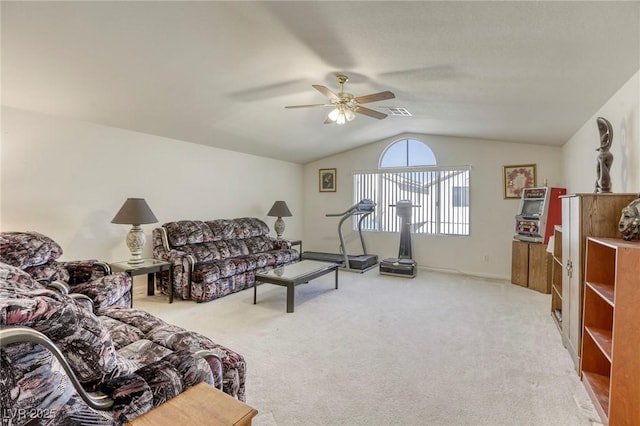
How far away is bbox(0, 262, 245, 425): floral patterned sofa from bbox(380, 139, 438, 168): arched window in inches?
218

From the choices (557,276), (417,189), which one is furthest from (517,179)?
(557,276)

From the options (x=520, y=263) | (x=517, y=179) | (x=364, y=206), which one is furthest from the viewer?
(x=364, y=206)

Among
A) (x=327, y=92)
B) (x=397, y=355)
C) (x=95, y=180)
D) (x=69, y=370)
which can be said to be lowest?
(x=397, y=355)

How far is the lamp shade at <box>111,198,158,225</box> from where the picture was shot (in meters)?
3.76

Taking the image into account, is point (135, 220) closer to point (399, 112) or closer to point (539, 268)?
point (399, 112)

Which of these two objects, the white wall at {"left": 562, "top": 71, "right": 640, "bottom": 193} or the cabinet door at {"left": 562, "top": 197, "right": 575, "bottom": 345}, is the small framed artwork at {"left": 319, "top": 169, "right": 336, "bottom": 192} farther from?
the cabinet door at {"left": 562, "top": 197, "right": 575, "bottom": 345}

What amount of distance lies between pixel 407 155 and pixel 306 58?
13.1ft

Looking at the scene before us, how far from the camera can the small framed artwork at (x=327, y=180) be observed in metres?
7.14

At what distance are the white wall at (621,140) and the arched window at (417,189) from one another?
7.19ft

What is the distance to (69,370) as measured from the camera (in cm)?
105

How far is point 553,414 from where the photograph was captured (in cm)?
195

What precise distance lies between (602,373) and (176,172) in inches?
205

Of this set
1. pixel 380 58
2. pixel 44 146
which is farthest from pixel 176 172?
pixel 380 58

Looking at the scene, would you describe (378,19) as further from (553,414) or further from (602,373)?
(602,373)
